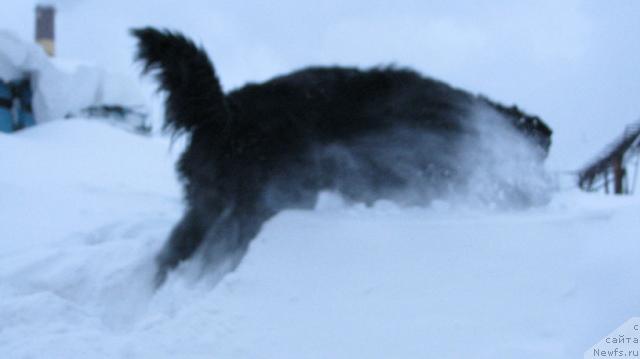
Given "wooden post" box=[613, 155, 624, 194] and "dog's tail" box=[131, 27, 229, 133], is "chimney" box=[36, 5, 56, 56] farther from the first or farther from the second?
"dog's tail" box=[131, 27, 229, 133]

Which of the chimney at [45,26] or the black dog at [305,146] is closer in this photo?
the black dog at [305,146]

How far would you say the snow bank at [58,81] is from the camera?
32.9ft

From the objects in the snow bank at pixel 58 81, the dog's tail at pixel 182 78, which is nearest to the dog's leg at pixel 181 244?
the dog's tail at pixel 182 78

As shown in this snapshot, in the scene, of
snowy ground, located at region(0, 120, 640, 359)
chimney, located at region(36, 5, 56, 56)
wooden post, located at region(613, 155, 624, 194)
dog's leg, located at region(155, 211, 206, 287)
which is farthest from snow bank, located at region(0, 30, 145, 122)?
wooden post, located at region(613, 155, 624, 194)

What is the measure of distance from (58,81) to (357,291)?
11.3 m

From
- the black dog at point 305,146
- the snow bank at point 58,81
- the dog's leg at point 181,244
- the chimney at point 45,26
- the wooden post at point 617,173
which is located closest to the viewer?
the black dog at point 305,146

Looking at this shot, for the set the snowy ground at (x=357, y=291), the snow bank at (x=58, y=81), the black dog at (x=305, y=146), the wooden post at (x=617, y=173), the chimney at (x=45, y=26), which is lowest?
the snowy ground at (x=357, y=291)

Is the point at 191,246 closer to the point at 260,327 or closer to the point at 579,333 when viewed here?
the point at 260,327

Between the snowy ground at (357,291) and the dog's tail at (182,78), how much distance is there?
2.21 ft

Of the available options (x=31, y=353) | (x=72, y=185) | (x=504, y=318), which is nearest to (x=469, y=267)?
(x=504, y=318)

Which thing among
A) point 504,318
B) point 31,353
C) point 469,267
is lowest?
point 31,353

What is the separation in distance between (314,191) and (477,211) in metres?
0.89

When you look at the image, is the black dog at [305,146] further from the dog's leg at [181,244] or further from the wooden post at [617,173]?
the wooden post at [617,173]

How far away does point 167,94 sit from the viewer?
8.55ft
